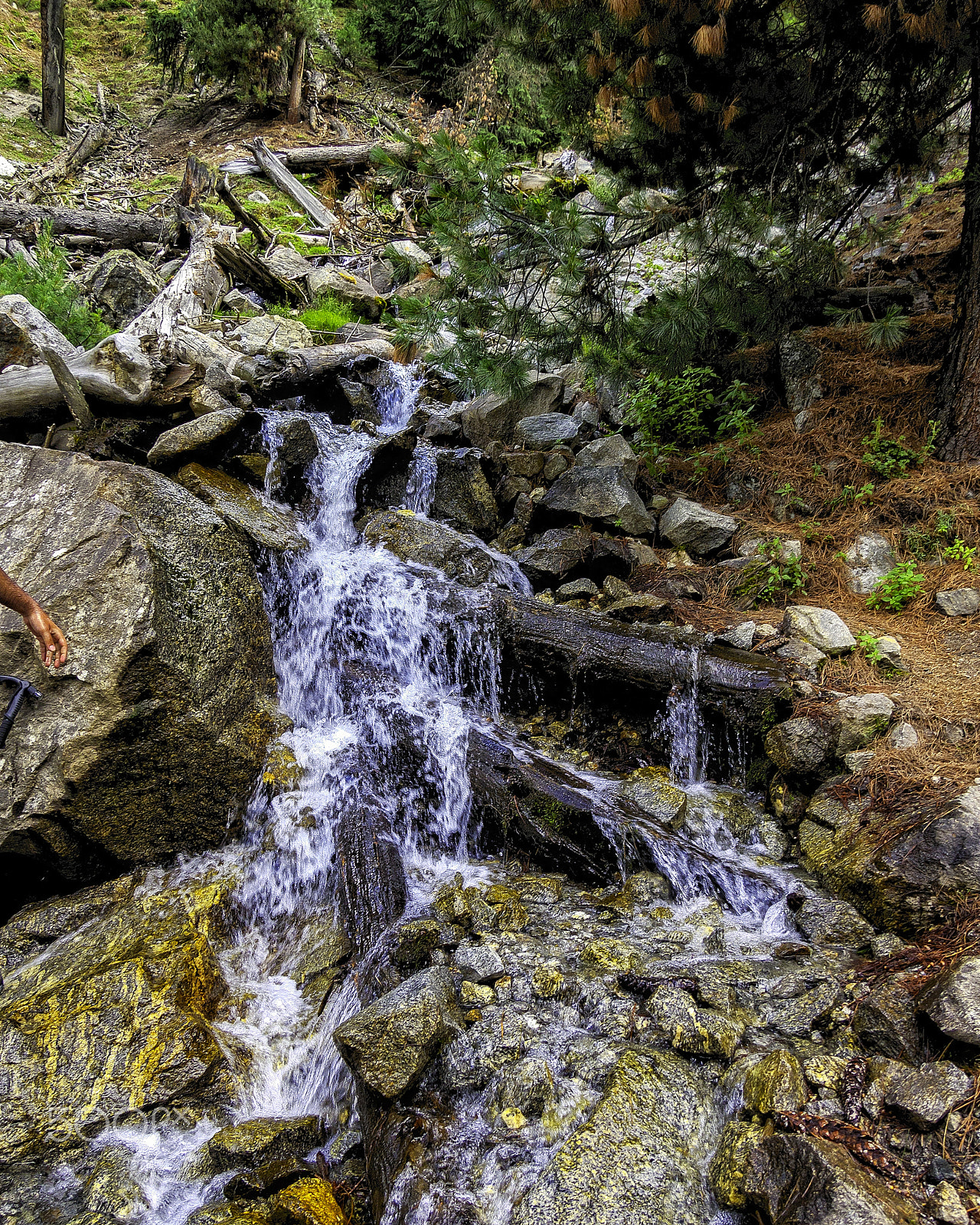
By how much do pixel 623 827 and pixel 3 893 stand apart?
4.03m

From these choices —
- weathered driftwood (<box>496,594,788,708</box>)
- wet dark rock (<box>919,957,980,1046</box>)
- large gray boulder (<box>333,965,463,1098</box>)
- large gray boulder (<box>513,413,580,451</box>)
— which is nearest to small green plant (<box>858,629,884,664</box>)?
weathered driftwood (<box>496,594,788,708</box>)

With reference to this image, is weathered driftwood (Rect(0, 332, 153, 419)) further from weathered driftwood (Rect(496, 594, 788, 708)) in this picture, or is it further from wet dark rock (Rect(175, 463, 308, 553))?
weathered driftwood (Rect(496, 594, 788, 708))

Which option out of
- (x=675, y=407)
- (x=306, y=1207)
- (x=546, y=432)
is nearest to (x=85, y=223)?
(x=546, y=432)

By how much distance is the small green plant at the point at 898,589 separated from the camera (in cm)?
527

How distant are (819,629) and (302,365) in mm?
7239

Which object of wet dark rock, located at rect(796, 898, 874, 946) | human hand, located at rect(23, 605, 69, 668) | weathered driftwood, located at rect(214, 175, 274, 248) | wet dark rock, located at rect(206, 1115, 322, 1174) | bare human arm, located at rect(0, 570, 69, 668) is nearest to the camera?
wet dark rock, located at rect(206, 1115, 322, 1174)

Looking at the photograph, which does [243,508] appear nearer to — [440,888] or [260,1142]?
[440,888]

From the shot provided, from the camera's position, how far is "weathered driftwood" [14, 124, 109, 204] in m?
11.7

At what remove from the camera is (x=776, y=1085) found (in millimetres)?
2744

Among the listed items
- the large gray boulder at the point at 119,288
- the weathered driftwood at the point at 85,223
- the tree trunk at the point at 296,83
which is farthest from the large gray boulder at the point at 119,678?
the tree trunk at the point at 296,83

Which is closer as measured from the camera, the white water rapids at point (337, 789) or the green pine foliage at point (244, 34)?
the white water rapids at point (337, 789)

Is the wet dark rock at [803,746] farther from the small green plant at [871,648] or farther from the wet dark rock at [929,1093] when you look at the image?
the wet dark rock at [929,1093]

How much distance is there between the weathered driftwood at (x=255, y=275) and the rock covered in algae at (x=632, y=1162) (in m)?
12.1

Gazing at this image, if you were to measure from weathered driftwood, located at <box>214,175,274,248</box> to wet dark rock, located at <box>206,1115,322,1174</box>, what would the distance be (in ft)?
44.7
